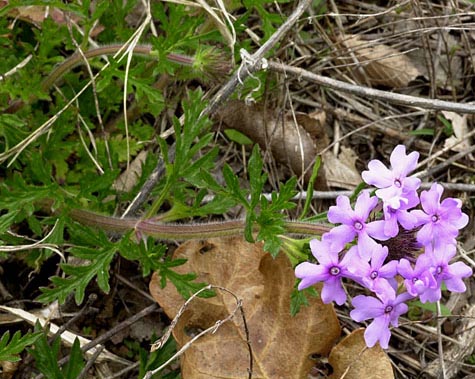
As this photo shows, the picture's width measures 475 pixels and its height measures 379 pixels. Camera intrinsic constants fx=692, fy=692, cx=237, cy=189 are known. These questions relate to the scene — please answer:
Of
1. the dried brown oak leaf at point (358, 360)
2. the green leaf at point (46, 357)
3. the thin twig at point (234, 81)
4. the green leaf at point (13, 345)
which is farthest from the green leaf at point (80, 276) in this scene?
the dried brown oak leaf at point (358, 360)

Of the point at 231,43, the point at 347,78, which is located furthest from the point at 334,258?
the point at 347,78

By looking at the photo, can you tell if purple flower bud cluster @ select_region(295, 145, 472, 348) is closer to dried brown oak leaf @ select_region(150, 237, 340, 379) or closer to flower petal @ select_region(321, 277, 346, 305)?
flower petal @ select_region(321, 277, 346, 305)

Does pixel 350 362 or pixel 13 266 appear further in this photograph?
pixel 13 266

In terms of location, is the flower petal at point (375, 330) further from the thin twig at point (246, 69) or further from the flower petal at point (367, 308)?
the thin twig at point (246, 69)

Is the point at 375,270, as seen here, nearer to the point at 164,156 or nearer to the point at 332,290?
the point at 332,290

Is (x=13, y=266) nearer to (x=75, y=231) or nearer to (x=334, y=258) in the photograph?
(x=75, y=231)
